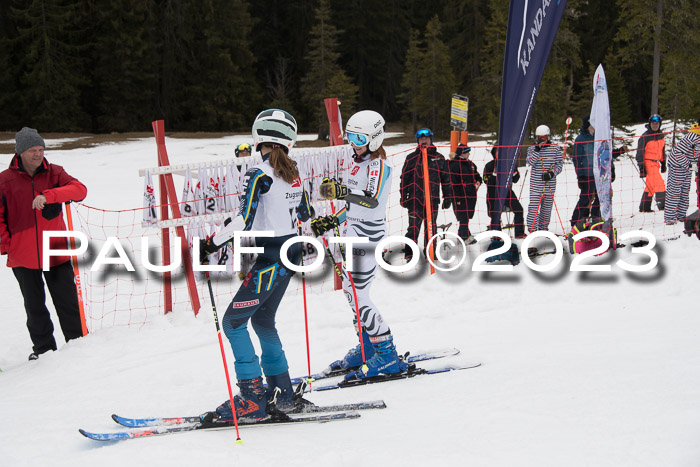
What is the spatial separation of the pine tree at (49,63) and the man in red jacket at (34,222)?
30.8 m

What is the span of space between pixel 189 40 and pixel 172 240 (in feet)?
108

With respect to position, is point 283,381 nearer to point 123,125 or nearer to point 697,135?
point 697,135

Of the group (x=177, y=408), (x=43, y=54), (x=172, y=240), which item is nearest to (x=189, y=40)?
(x=43, y=54)

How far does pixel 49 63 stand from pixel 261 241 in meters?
33.6

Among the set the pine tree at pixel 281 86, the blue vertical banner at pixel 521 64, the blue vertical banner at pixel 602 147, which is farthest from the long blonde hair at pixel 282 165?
the pine tree at pixel 281 86

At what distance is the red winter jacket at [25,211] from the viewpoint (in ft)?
18.6

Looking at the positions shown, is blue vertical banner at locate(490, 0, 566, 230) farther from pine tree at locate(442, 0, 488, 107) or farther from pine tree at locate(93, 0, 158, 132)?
pine tree at locate(93, 0, 158, 132)

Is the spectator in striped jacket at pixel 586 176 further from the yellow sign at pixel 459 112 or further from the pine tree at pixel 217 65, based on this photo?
the pine tree at pixel 217 65

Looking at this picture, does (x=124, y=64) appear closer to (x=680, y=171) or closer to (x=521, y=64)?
(x=521, y=64)

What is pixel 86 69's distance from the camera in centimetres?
3594

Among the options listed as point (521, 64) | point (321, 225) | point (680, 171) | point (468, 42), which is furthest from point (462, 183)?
point (468, 42)

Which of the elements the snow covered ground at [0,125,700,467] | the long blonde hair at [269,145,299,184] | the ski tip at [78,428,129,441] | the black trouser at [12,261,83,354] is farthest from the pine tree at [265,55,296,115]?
the ski tip at [78,428,129,441]

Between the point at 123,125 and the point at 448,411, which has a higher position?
the point at 123,125

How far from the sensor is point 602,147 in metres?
8.37
